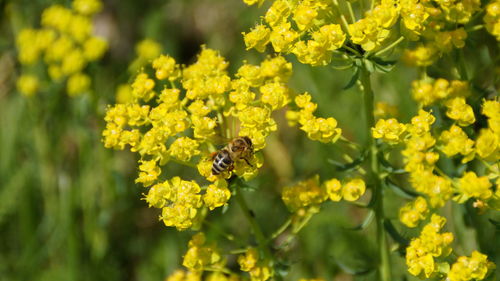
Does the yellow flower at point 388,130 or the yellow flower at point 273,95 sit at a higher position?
the yellow flower at point 273,95

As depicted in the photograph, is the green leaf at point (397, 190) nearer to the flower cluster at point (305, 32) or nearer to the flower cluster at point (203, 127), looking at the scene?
the flower cluster at point (203, 127)

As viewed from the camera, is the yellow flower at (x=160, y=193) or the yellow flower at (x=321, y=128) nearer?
the yellow flower at (x=160, y=193)

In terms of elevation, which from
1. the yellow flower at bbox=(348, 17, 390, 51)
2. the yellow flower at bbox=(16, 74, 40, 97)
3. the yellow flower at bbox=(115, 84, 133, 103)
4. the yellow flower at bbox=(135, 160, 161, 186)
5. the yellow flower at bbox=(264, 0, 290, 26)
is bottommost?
the yellow flower at bbox=(135, 160, 161, 186)

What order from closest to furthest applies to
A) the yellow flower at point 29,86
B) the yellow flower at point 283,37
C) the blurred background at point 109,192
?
the yellow flower at point 283,37, the blurred background at point 109,192, the yellow flower at point 29,86

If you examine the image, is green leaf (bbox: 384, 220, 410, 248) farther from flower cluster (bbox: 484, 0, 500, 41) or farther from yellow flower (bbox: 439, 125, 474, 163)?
flower cluster (bbox: 484, 0, 500, 41)

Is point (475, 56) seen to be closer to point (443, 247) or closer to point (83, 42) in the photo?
point (443, 247)

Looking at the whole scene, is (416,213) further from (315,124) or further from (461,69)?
(461,69)

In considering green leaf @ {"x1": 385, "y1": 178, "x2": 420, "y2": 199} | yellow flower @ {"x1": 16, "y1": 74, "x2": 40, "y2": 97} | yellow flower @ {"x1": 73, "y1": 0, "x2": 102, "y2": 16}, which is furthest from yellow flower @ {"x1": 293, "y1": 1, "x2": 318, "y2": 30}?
yellow flower @ {"x1": 16, "y1": 74, "x2": 40, "y2": 97}

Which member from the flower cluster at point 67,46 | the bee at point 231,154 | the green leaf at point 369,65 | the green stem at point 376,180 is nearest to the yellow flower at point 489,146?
the green stem at point 376,180
